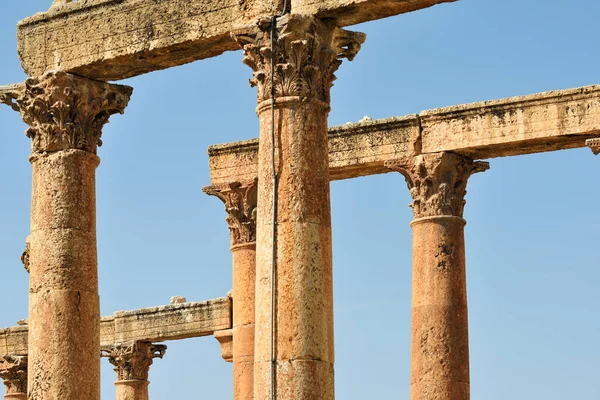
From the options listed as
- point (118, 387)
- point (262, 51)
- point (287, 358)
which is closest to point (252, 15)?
point (262, 51)

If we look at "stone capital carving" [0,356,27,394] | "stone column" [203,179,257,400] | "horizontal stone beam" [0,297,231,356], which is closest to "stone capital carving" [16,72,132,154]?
"stone column" [203,179,257,400]

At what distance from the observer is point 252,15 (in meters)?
26.1

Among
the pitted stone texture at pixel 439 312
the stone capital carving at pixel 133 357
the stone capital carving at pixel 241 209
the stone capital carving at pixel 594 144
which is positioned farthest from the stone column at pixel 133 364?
the stone capital carving at pixel 594 144

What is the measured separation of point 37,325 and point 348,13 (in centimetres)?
792

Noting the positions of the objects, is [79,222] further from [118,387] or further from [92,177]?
[118,387]

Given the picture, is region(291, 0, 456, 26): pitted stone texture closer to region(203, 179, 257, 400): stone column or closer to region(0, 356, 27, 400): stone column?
region(203, 179, 257, 400): stone column

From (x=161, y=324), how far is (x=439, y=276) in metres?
12.5

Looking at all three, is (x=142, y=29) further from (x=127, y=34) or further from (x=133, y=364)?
(x=133, y=364)

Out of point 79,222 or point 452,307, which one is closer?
point 79,222

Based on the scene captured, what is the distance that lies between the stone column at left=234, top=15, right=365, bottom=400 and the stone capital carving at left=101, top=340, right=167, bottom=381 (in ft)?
69.9

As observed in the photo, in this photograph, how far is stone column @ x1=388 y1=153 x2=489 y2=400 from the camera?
113ft

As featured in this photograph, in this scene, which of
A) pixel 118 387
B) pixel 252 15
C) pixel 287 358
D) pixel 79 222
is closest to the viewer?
pixel 287 358

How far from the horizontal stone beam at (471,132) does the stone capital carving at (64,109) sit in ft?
29.8

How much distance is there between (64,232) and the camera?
27859mm
